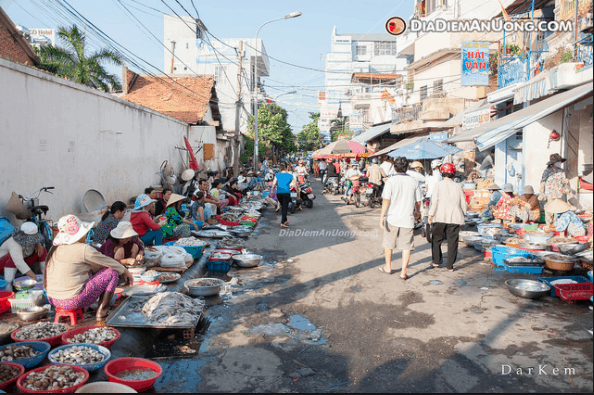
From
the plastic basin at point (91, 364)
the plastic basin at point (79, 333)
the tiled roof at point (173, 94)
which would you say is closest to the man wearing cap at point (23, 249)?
the plastic basin at point (79, 333)

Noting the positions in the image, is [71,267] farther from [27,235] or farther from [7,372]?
[27,235]

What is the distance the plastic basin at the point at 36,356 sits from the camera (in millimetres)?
3789

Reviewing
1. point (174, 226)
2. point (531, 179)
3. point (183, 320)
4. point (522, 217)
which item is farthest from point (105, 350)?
point (531, 179)

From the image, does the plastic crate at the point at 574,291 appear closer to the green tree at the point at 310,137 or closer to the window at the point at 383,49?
the green tree at the point at 310,137

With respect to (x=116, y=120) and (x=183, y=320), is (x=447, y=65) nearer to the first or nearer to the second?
(x=116, y=120)

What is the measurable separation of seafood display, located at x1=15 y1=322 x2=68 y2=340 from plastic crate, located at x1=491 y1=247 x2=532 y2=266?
687 cm

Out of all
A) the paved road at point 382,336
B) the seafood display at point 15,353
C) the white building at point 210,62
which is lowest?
the paved road at point 382,336

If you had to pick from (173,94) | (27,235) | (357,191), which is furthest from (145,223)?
(173,94)

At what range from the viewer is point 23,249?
607 cm

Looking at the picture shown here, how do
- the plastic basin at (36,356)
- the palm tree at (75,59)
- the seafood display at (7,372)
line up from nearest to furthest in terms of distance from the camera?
the seafood display at (7,372) → the plastic basin at (36,356) → the palm tree at (75,59)

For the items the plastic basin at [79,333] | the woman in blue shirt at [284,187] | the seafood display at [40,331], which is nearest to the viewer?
the plastic basin at [79,333]

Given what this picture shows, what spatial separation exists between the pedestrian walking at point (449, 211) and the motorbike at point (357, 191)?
9.69 m

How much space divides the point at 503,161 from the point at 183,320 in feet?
50.1

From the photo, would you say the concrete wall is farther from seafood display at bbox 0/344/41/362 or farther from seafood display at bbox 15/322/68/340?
seafood display at bbox 0/344/41/362
